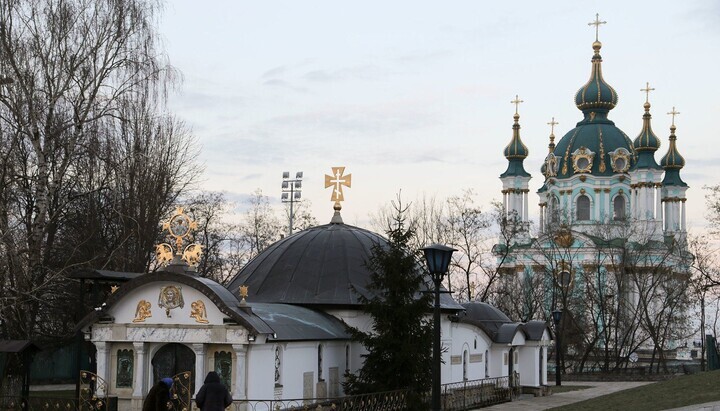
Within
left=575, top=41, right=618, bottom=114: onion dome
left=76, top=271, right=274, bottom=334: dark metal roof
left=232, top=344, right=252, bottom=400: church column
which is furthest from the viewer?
left=575, top=41, right=618, bottom=114: onion dome

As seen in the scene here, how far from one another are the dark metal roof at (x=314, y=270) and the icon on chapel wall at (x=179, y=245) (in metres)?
4.65

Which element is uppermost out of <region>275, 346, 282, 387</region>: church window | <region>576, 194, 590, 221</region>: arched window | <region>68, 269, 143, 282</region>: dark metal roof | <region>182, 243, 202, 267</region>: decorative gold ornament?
<region>576, 194, 590, 221</region>: arched window

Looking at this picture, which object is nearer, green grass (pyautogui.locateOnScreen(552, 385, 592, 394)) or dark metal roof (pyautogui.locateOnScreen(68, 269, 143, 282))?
dark metal roof (pyautogui.locateOnScreen(68, 269, 143, 282))

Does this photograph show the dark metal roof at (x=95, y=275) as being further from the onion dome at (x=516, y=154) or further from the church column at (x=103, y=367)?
the onion dome at (x=516, y=154)

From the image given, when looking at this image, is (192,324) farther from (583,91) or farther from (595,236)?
(583,91)

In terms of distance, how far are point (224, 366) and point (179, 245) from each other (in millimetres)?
3009

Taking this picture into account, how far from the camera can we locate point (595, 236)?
7675 cm

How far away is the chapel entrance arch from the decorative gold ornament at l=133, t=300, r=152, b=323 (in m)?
0.82

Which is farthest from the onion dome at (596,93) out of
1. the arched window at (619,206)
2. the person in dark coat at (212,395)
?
the person in dark coat at (212,395)

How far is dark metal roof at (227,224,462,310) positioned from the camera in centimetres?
2811

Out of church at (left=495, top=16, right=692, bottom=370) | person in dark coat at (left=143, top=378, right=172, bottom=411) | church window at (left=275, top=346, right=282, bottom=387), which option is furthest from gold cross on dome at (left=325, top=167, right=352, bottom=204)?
church at (left=495, top=16, right=692, bottom=370)

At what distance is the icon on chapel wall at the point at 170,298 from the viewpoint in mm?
23219

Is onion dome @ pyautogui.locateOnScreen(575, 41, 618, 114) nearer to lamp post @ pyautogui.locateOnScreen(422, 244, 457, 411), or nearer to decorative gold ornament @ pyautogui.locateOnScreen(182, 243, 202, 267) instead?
decorative gold ornament @ pyautogui.locateOnScreen(182, 243, 202, 267)

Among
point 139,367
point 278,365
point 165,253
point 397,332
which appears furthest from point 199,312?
point 397,332
